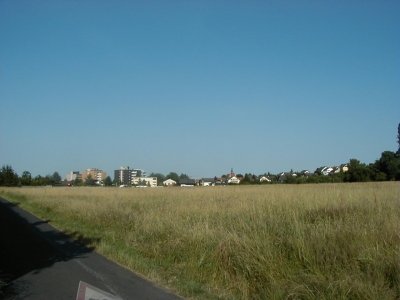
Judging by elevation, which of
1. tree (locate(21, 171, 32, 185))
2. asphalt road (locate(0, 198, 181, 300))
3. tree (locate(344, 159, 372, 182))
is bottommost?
asphalt road (locate(0, 198, 181, 300))

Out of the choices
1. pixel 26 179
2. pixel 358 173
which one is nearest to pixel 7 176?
pixel 26 179

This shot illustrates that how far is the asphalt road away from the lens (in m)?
7.75

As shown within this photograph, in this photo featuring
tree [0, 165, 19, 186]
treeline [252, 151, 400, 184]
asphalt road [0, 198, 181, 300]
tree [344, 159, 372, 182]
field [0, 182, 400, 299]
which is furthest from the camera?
tree [0, 165, 19, 186]

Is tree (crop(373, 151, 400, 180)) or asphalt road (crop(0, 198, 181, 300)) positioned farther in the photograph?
tree (crop(373, 151, 400, 180))

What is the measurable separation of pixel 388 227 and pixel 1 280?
23.2 ft

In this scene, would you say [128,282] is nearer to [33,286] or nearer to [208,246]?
[33,286]

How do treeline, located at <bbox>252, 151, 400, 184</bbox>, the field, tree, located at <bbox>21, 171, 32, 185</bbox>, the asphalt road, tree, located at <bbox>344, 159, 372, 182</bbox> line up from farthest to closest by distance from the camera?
tree, located at <bbox>21, 171, 32, 185</bbox> → tree, located at <bbox>344, 159, 372, 182</bbox> → treeline, located at <bbox>252, 151, 400, 184</bbox> → the asphalt road → the field

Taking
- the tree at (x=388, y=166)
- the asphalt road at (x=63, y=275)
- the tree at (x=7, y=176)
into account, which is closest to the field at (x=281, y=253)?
the asphalt road at (x=63, y=275)

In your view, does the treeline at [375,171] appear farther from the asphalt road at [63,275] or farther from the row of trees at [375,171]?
the asphalt road at [63,275]

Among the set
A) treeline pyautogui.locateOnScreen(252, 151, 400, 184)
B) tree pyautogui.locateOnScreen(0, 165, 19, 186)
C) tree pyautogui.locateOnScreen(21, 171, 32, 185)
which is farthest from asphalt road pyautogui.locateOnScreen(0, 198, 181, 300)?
tree pyautogui.locateOnScreen(21, 171, 32, 185)

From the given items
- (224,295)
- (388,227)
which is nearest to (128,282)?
(224,295)

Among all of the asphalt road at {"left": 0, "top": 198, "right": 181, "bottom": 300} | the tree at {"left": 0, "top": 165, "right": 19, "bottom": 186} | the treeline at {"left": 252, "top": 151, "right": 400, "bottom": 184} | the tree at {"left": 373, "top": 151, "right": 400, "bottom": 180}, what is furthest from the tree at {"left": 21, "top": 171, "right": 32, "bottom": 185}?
the asphalt road at {"left": 0, "top": 198, "right": 181, "bottom": 300}

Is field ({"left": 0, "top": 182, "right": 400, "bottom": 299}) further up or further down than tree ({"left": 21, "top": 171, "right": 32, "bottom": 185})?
further down

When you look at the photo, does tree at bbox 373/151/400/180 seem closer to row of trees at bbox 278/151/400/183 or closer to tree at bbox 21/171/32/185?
row of trees at bbox 278/151/400/183
